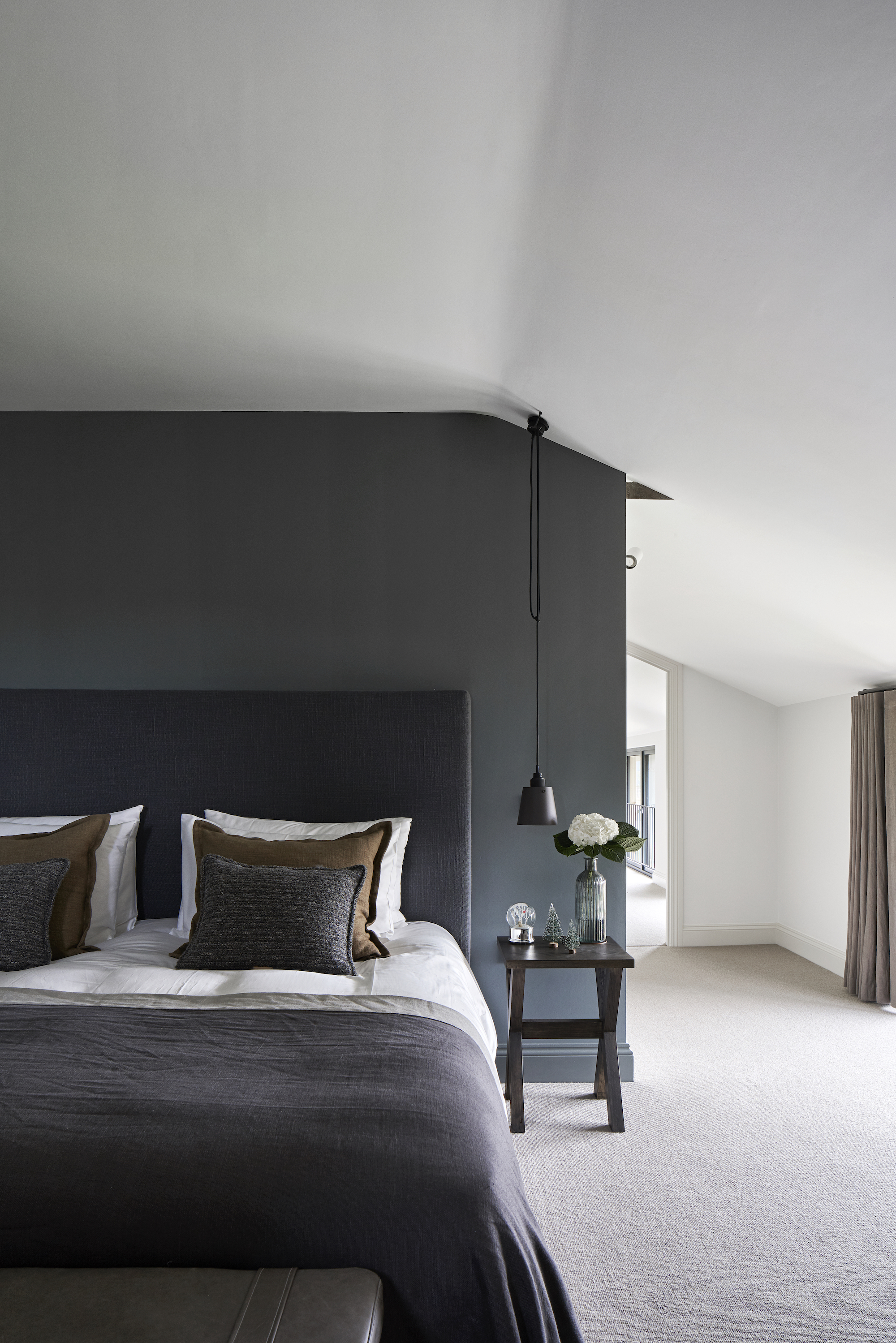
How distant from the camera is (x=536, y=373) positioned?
3104mm

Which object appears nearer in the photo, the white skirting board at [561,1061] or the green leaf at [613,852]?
the green leaf at [613,852]

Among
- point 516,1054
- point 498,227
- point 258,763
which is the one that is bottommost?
point 516,1054

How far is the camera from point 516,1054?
10.3 feet

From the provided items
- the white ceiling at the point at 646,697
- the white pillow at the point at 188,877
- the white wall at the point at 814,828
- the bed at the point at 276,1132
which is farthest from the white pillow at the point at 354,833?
the white ceiling at the point at 646,697

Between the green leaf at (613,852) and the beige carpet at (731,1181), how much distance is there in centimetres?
91

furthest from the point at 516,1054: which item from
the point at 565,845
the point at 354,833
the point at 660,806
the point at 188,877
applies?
the point at 660,806

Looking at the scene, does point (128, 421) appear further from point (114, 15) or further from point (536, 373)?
point (114, 15)

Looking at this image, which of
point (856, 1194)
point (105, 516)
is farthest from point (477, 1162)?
point (105, 516)

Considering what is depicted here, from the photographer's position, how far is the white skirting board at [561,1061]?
11.4 ft

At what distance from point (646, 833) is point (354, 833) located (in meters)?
7.89

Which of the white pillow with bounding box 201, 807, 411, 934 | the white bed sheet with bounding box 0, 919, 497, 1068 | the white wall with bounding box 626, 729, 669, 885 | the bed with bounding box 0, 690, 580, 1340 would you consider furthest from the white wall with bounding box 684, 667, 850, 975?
the white bed sheet with bounding box 0, 919, 497, 1068

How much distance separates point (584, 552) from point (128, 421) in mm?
1992

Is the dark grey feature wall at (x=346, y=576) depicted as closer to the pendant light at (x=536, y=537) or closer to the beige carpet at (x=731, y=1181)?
the pendant light at (x=536, y=537)

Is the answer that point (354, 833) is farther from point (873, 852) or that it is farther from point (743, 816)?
point (743, 816)
